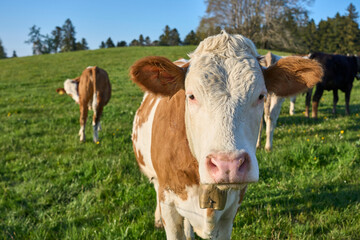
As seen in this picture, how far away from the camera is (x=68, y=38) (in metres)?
96.6

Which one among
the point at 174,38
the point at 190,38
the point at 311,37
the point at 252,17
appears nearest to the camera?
the point at 252,17

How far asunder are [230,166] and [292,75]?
1.11 metres

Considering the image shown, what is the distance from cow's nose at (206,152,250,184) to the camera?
54.2 inches

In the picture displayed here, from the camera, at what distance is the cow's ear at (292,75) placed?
6.53ft

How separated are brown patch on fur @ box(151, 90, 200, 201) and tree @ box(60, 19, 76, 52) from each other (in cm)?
10065

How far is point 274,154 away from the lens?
15.1ft

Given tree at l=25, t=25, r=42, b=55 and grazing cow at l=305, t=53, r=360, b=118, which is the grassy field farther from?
tree at l=25, t=25, r=42, b=55

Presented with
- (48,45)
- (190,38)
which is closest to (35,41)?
(48,45)

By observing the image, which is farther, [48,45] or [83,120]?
[48,45]

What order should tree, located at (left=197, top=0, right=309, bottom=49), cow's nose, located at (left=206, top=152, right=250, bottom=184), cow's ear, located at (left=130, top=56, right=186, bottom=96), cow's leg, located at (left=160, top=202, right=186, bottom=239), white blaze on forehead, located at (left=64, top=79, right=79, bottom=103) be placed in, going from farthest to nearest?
tree, located at (left=197, top=0, right=309, bottom=49) → white blaze on forehead, located at (left=64, top=79, right=79, bottom=103) → cow's leg, located at (left=160, top=202, right=186, bottom=239) → cow's ear, located at (left=130, top=56, right=186, bottom=96) → cow's nose, located at (left=206, top=152, right=250, bottom=184)

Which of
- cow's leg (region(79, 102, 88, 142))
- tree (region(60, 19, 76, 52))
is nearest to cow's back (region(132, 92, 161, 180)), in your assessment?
cow's leg (region(79, 102, 88, 142))

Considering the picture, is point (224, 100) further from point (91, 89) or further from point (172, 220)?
point (91, 89)

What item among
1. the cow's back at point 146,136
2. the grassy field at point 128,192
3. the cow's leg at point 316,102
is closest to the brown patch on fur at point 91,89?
the grassy field at point 128,192

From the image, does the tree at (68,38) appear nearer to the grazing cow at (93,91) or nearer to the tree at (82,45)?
the tree at (82,45)
